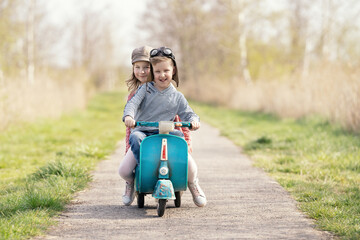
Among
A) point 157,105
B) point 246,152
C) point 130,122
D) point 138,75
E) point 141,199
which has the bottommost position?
point 246,152

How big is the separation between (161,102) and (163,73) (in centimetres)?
31

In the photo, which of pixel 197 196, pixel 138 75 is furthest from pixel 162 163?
pixel 138 75

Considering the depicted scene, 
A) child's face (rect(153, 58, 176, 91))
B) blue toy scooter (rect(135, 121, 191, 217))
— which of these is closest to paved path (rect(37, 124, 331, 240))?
blue toy scooter (rect(135, 121, 191, 217))

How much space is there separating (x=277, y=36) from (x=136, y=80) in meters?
19.9

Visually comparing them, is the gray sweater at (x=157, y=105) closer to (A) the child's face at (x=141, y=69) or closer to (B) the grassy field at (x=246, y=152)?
(A) the child's face at (x=141, y=69)

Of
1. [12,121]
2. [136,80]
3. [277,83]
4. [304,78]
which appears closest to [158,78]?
A: [136,80]

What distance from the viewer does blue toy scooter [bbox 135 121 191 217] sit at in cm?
433

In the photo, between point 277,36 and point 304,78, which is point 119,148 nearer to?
point 304,78

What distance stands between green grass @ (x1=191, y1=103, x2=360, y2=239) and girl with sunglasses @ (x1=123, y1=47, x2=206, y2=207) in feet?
4.12

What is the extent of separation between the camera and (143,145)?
434 cm

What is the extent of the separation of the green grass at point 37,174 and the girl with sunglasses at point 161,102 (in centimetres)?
119

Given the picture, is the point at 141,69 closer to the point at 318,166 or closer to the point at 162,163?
the point at 162,163

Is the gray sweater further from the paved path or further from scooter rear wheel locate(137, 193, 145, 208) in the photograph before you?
the paved path

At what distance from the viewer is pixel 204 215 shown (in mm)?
4430
